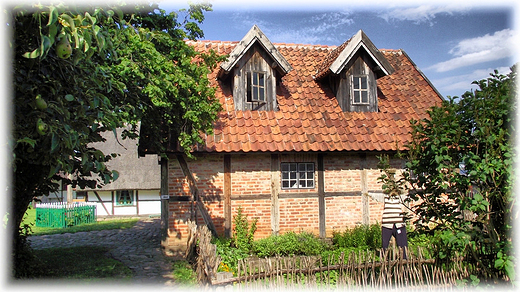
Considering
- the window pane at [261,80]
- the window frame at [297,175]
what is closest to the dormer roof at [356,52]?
the window pane at [261,80]

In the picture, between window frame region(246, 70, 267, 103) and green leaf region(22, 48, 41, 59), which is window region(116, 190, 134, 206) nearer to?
window frame region(246, 70, 267, 103)

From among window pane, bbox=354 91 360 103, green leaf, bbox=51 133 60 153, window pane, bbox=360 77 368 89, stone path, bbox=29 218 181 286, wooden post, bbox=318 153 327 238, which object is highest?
window pane, bbox=360 77 368 89

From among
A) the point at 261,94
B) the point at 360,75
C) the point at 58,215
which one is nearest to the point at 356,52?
the point at 360,75

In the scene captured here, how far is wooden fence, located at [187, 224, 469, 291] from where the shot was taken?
18.1ft

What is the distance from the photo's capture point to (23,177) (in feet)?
20.7

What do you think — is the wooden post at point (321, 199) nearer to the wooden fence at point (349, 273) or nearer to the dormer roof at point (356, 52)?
the dormer roof at point (356, 52)

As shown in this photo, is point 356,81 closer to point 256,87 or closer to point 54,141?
point 256,87

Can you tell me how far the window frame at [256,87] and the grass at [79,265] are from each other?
5.18 meters

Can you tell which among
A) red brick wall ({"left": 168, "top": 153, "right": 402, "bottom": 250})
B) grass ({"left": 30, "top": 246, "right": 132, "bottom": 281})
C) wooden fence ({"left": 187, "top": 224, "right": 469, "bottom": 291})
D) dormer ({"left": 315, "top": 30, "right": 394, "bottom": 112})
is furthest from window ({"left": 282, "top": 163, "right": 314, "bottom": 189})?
grass ({"left": 30, "top": 246, "right": 132, "bottom": 281})

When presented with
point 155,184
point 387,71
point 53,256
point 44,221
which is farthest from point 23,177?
point 155,184

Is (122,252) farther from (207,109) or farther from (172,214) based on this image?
(207,109)

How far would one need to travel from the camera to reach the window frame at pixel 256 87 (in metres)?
10.2

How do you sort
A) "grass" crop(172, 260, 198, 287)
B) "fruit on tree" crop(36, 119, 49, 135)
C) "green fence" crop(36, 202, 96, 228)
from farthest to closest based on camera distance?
"green fence" crop(36, 202, 96, 228) < "grass" crop(172, 260, 198, 287) < "fruit on tree" crop(36, 119, 49, 135)

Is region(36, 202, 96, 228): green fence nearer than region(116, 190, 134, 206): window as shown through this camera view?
Yes
